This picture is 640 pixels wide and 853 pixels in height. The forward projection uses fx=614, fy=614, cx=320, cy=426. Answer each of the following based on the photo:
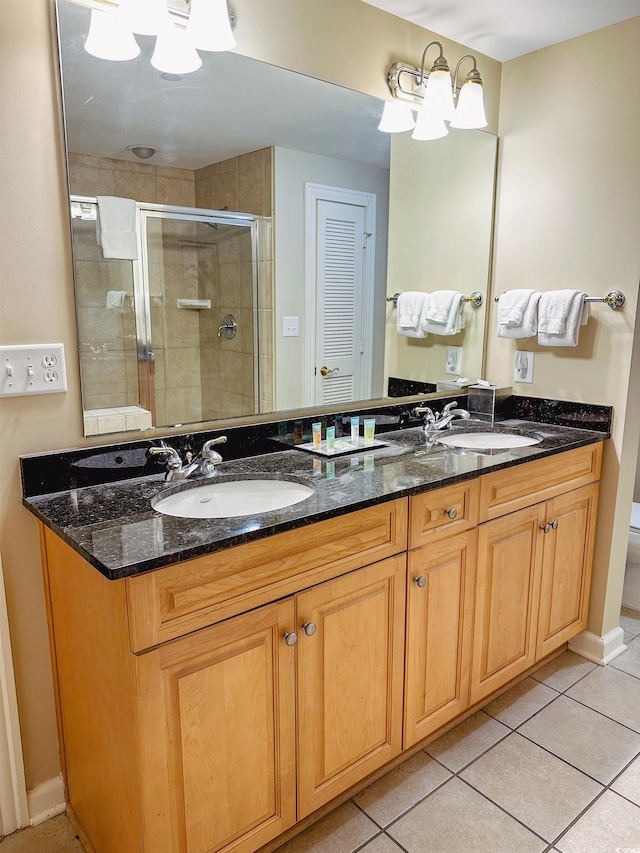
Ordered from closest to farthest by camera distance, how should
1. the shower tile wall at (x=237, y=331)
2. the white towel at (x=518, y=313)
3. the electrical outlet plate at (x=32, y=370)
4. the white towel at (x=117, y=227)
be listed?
the electrical outlet plate at (x=32, y=370) < the white towel at (x=117, y=227) < the shower tile wall at (x=237, y=331) < the white towel at (x=518, y=313)

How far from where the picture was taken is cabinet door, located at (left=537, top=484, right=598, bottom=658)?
7.00 feet

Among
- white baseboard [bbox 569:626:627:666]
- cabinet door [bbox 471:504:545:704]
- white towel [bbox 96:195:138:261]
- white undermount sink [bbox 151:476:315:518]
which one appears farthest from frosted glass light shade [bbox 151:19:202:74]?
white baseboard [bbox 569:626:627:666]

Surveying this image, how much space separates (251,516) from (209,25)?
1.20 m

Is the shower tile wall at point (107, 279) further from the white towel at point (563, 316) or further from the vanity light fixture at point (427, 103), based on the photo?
the white towel at point (563, 316)

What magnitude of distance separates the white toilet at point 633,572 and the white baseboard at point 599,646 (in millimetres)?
380

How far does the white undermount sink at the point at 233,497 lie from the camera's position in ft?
5.07

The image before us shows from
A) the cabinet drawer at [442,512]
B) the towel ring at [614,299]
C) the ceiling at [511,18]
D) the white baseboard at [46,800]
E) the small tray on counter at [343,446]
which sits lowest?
the white baseboard at [46,800]

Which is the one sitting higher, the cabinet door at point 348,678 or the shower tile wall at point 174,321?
the shower tile wall at point 174,321

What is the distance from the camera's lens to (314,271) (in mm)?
1987

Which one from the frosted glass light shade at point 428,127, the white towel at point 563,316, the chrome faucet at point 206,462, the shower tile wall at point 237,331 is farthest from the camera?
the white towel at point 563,316

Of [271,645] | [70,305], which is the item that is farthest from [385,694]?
[70,305]

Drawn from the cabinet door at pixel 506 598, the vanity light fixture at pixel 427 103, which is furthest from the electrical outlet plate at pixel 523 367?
the vanity light fixture at pixel 427 103

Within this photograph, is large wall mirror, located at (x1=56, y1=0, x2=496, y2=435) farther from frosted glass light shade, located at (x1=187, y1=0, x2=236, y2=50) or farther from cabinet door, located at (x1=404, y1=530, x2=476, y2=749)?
cabinet door, located at (x1=404, y1=530, x2=476, y2=749)

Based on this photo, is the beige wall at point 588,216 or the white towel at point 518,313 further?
the white towel at point 518,313
